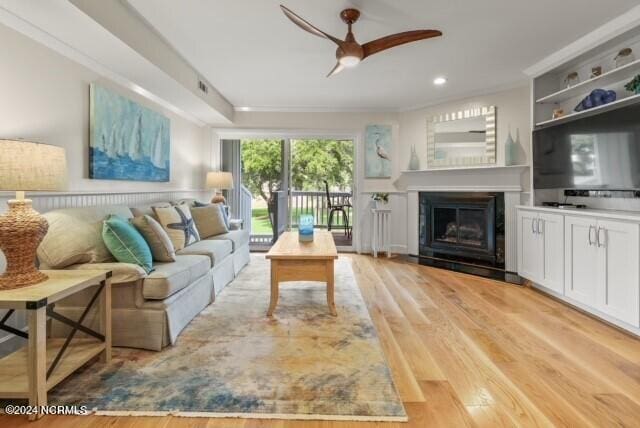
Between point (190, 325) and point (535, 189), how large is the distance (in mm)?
3727

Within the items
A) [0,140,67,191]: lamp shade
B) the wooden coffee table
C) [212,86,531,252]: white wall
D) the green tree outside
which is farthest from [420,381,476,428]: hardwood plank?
the green tree outside

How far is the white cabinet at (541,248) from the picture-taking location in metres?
3.16

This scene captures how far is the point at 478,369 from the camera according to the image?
1.98 meters

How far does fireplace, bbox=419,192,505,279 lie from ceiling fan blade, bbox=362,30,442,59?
2.59 metres

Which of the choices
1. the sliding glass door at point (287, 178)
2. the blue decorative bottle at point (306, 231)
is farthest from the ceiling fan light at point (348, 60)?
the sliding glass door at point (287, 178)

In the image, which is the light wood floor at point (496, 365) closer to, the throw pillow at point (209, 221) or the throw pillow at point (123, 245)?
the throw pillow at point (123, 245)

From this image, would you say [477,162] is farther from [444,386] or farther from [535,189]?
[444,386]

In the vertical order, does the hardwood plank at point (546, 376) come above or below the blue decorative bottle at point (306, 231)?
below

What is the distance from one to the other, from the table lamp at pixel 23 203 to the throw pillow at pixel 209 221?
2.19m

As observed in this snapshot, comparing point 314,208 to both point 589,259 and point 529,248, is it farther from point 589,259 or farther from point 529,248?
point 589,259

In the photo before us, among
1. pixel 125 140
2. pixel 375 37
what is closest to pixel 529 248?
pixel 375 37

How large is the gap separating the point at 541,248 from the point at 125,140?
169 inches

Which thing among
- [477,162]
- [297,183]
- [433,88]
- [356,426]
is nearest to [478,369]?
[356,426]

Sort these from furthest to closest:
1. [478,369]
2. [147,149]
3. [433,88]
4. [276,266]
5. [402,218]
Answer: [402,218] → [433,88] → [147,149] → [276,266] → [478,369]
